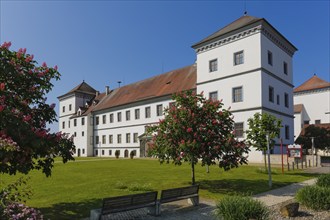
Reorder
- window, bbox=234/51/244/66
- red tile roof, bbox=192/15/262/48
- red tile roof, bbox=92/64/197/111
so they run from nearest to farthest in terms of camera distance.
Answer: window, bbox=234/51/244/66, red tile roof, bbox=192/15/262/48, red tile roof, bbox=92/64/197/111

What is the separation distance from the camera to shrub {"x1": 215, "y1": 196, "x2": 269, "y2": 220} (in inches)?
298

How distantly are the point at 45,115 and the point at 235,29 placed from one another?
2649 cm

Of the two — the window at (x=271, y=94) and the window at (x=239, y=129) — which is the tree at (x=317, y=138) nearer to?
the window at (x=271, y=94)

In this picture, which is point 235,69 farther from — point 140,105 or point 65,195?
point 65,195

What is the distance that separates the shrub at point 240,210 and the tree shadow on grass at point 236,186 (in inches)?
190

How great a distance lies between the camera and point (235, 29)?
1232 inches

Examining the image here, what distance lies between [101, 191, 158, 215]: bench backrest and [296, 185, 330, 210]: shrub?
16.6 ft

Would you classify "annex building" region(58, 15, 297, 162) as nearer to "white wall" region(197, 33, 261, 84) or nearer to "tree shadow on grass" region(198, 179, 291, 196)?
"white wall" region(197, 33, 261, 84)

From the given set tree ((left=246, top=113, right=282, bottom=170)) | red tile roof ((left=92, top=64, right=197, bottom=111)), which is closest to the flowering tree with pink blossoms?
tree ((left=246, top=113, right=282, bottom=170))

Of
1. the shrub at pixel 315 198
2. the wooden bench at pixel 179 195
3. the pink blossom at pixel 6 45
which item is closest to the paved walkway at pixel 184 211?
the wooden bench at pixel 179 195

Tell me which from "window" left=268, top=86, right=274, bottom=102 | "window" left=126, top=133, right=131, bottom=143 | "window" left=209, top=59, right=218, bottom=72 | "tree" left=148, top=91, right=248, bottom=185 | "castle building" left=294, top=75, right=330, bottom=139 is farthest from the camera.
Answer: "castle building" left=294, top=75, right=330, bottom=139

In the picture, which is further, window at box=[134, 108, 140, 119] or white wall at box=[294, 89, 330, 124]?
white wall at box=[294, 89, 330, 124]

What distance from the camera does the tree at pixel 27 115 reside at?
5.98m

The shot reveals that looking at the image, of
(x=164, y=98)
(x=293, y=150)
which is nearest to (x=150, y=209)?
(x=293, y=150)
